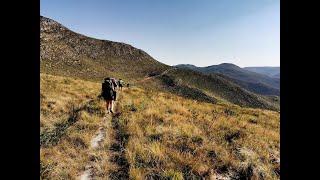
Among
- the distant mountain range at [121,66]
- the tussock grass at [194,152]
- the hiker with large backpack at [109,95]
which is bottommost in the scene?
the tussock grass at [194,152]

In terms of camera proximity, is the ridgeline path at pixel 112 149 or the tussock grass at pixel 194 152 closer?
the ridgeline path at pixel 112 149

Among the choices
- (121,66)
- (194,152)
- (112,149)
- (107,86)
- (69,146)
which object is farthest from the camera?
(121,66)

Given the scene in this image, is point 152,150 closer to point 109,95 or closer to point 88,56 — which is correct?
point 109,95

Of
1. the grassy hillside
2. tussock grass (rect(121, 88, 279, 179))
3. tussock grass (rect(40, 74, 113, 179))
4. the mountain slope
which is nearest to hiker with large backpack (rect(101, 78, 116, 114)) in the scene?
tussock grass (rect(40, 74, 113, 179))

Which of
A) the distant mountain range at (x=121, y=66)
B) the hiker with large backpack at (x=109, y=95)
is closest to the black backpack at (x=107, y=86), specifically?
the hiker with large backpack at (x=109, y=95)

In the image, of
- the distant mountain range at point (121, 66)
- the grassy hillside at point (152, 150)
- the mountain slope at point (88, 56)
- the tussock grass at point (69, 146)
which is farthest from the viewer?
the distant mountain range at point (121, 66)

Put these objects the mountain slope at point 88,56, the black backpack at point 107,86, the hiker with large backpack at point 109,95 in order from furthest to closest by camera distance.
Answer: the mountain slope at point 88,56 < the black backpack at point 107,86 < the hiker with large backpack at point 109,95

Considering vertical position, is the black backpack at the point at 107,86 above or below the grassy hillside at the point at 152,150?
above

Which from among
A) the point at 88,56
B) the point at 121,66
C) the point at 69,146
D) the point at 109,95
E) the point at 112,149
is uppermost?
the point at 88,56

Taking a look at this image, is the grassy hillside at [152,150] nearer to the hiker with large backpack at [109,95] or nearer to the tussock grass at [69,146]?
the tussock grass at [69,146]

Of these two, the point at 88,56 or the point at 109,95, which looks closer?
the point at 109,95

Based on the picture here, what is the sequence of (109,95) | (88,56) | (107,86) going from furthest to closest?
1. (88,56)
2. (107,86)
3. (109,95)

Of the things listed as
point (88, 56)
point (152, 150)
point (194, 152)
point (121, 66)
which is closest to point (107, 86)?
point (152, 150)

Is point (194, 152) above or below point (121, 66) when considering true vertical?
below
